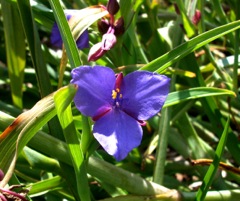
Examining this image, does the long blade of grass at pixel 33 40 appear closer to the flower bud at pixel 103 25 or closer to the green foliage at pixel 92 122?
the green foliage at pixel 92 122

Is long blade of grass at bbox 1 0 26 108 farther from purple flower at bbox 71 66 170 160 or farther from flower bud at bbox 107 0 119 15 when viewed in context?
purple flower at bbox 71 66 170 160

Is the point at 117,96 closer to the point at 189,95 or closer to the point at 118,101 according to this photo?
the point at 118,101

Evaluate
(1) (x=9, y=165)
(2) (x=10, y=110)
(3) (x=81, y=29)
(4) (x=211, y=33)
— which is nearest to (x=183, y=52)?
(4) (x=211, y=33)

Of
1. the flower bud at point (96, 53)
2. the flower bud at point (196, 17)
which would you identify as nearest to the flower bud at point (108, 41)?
the flower bud at point (96, 53)

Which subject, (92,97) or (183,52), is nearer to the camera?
(92,97)

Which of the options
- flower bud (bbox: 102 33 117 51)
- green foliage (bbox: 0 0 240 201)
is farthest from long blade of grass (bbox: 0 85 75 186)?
flower bud (bbox: 102 33 117 51)

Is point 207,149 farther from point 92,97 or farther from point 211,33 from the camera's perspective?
point 92,97
